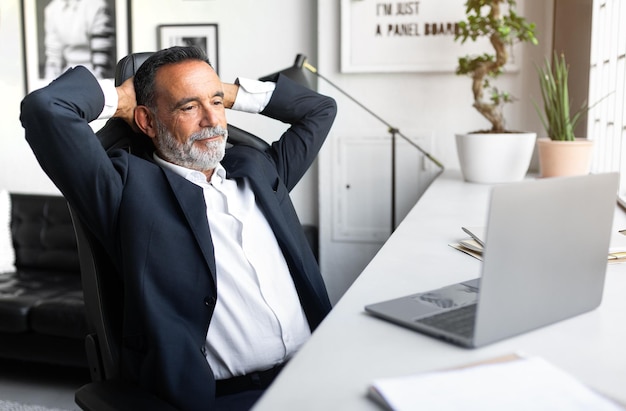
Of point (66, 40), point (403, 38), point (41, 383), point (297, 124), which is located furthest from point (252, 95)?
point (66, 40)

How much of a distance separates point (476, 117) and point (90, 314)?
6.56 feet

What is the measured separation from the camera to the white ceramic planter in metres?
2.51

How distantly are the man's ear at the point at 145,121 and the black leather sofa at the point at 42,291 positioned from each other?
138cm

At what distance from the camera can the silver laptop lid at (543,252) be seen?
91 cm

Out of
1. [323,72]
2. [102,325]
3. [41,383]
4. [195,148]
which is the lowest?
[41,383]

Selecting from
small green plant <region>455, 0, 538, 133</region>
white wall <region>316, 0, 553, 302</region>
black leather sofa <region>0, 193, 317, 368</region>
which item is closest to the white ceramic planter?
small green plant <region>455, 0, 538, 133</region>

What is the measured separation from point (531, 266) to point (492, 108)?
1795 mm

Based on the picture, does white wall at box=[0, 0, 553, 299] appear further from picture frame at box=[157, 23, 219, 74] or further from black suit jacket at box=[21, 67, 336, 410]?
black suit jacket at box=[21, 67, 336, 410]

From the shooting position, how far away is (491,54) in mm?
2889

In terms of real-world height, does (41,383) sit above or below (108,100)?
below

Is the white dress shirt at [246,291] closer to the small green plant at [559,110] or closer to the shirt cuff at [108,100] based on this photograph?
the shirt cuff at [108,100]

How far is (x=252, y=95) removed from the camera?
6.30 ft

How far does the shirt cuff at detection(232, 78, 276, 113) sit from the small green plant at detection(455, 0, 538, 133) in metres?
1.00

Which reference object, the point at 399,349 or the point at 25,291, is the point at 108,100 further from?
the point at 25,291
